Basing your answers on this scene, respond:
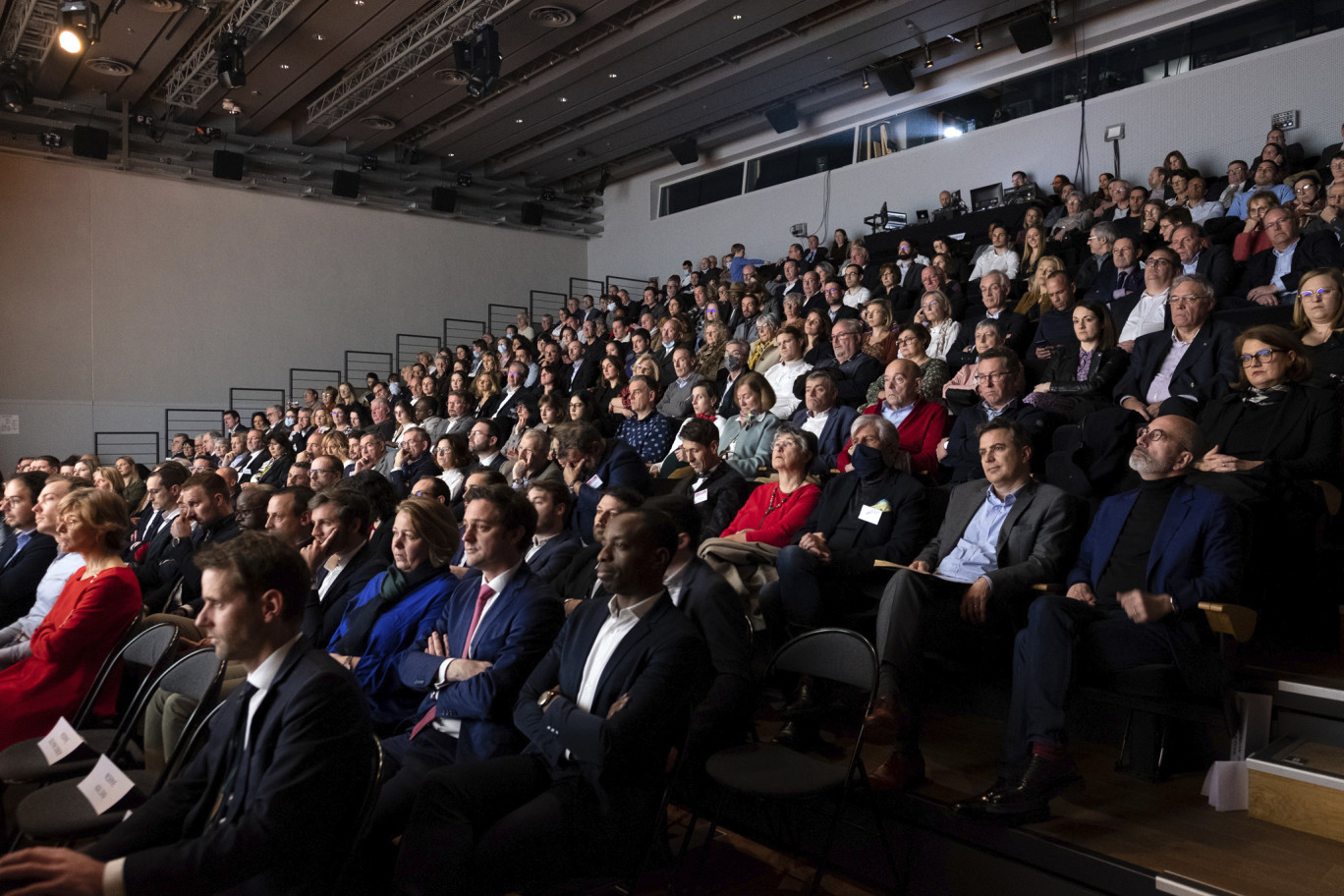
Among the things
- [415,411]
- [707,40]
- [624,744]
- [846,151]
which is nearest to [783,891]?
[624,744]

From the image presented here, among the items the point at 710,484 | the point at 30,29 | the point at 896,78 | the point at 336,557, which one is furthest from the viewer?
the point at 896,78

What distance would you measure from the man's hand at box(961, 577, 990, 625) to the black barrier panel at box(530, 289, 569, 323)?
1344 centimetres

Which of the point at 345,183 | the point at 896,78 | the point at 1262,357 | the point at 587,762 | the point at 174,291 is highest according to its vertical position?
the point at 896,78

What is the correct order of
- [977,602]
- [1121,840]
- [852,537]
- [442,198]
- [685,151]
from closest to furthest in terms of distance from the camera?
1. [1121,840]
2. [977,602]
3. [852,537]
4. [685,151]
5. [442,198]

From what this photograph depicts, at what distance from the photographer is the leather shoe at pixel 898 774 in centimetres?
228

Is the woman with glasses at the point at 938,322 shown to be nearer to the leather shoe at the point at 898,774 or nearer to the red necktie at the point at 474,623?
the leather shoe at the point at 898,774

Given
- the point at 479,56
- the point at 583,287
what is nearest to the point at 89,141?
the point at 479,56

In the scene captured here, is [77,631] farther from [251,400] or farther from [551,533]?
[251,400]

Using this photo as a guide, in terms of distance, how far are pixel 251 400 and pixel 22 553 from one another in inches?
383

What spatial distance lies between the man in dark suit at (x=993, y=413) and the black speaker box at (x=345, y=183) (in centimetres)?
1186

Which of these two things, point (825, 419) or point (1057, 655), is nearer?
point (1057, 655)

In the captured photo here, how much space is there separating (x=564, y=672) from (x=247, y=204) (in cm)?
1302

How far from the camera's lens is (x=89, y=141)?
444 inches

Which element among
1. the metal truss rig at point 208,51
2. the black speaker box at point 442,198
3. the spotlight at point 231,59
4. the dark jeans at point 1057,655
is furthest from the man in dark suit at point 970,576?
the black speaker box at point 442,198
